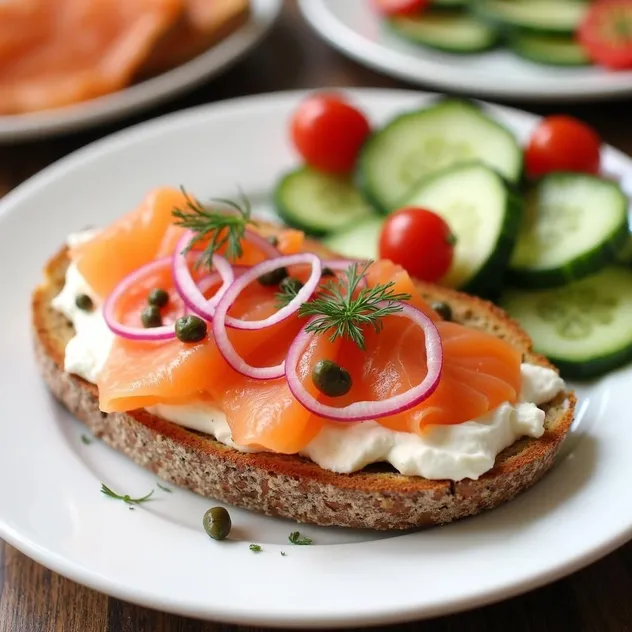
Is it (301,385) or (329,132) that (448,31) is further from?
(301,385)

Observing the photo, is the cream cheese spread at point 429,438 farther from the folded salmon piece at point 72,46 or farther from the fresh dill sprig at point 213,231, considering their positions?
the folded salmon piece at point 72,46

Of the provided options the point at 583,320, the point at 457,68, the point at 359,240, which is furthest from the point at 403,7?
the point at 583,320

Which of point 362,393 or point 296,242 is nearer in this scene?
point 362,393

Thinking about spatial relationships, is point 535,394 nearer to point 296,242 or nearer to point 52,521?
point 296,242

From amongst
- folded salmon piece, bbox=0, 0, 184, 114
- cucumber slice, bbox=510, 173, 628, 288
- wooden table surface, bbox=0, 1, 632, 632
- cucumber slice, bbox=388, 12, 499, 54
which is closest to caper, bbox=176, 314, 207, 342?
wooden table surface, bbox=0, 1, 632, 632

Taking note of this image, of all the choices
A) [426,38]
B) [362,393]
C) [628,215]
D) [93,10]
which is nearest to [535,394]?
[362,393]

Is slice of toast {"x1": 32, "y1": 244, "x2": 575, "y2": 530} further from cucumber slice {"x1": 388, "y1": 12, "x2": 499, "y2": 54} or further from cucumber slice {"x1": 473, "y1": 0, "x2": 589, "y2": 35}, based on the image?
cucumber slice {"x1": 473, "y1": 0, "x2": 589, "y2": 35}

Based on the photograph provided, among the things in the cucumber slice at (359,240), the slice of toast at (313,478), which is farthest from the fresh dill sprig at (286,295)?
the cucumber slice at (359,240)
